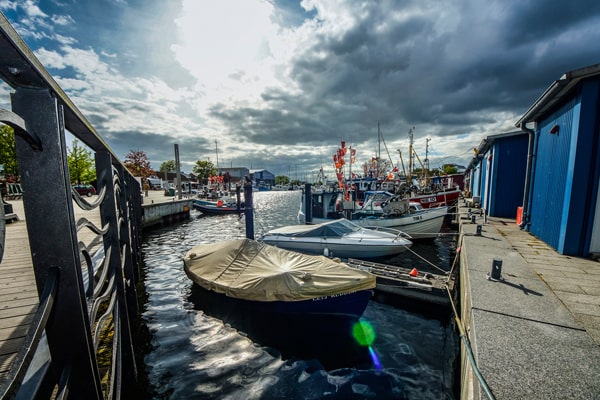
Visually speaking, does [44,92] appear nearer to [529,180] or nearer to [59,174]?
[59,174]

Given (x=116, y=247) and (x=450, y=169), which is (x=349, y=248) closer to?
(x=116, y=247)

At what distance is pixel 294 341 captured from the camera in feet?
20.7

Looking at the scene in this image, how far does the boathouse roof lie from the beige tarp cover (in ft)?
21.2

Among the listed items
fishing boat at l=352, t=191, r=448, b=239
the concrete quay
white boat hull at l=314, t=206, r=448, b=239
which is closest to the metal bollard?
the concrete quay

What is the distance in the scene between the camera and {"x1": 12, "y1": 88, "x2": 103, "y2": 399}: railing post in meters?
1.62

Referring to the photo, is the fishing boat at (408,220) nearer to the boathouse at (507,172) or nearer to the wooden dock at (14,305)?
the boathouse at (507,172)

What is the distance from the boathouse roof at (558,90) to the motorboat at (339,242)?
623 centimetres

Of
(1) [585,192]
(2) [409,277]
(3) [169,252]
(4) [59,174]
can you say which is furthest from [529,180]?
(3) [169,252]

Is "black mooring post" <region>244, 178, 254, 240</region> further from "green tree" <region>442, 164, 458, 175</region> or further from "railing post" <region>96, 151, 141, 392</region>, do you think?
"green tree" <region>442, 164, 458, 175</region>

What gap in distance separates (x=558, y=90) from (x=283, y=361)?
9448 mm

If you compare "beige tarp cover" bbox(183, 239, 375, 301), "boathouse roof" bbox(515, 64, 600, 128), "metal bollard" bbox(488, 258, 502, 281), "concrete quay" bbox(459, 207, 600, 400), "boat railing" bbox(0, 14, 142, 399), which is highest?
"boathouse roof" bbox(515, 64, 600, 128)

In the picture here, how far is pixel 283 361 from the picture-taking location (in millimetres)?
5707

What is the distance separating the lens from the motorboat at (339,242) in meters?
10.7

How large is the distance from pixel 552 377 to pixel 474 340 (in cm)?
72
